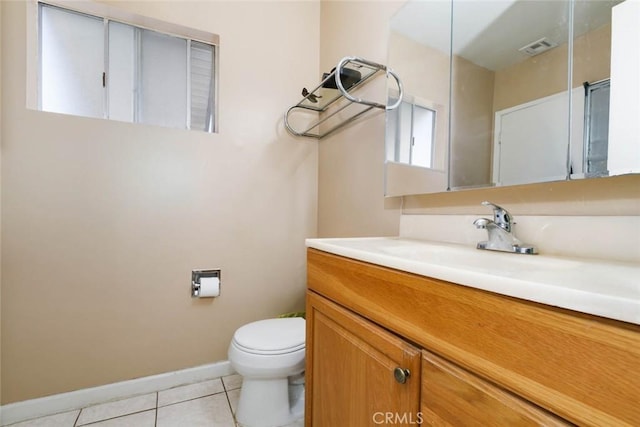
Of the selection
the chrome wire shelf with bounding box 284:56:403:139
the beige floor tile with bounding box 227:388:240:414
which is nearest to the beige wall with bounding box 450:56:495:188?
the chrome wire shelf with bounding box 284:56:403:139

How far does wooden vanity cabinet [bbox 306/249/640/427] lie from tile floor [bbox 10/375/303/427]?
78cm

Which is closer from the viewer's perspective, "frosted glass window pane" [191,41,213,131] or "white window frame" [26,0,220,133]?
"white window frame" [26,0,220,133]

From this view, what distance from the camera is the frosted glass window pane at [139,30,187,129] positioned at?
5.40 feet

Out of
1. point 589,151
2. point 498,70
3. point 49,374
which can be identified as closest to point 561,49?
point 498,70

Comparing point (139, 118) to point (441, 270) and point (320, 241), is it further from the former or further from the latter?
point (441, 270)

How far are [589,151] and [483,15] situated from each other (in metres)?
0.60

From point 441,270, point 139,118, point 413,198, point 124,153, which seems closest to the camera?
point 441,270

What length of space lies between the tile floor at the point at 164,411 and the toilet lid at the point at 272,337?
15.6 inches

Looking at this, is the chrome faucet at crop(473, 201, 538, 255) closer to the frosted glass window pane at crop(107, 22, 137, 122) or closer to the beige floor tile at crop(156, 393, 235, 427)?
the beige floor tile at crop(156, 393, 235, 427)

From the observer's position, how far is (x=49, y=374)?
4.50ft

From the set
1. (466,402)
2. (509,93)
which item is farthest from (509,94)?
(466,402)

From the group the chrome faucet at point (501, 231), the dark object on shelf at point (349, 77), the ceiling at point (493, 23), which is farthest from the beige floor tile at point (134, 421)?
the ceiling at point (493, 23)

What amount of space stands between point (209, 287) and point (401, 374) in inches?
51.1

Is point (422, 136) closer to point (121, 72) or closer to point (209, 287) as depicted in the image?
point (209, 287)
